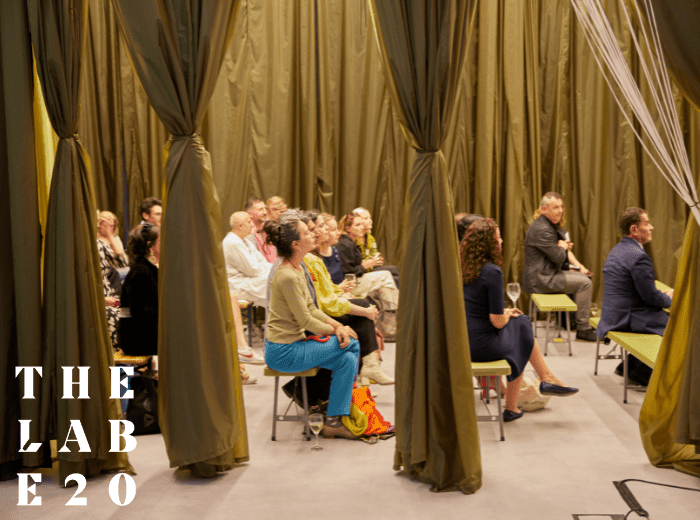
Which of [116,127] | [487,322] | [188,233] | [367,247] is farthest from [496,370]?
[116,127]

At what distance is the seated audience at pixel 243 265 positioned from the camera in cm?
544

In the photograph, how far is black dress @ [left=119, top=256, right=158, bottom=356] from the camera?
12.8 feet

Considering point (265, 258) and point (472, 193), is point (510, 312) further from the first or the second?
point (472, 193)

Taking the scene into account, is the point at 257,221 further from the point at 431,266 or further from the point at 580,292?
the point at 431,266

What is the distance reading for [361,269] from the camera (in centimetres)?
568

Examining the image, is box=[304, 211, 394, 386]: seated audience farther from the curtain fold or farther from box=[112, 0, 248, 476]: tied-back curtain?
the curtain fold

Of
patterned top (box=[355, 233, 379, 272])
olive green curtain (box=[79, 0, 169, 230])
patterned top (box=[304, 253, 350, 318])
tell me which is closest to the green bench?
patterned top (box=[304, 253, 350, 318])

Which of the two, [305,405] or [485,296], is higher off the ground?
[485,296]

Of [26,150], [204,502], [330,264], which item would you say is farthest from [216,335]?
[330,264]

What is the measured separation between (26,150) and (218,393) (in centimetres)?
140

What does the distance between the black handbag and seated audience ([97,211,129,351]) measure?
→ 0.32 m

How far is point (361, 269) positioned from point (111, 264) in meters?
1.89

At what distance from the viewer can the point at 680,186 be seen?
3.18 metres

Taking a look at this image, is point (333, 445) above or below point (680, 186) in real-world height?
below
